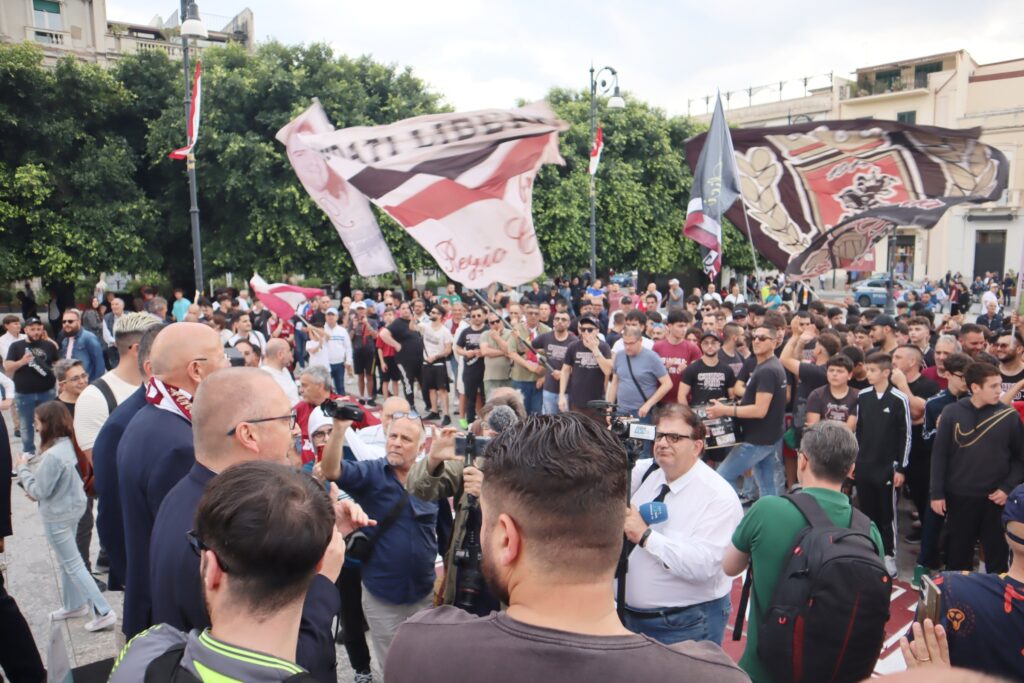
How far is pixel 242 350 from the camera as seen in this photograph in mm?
7539

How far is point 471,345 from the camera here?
1021 cm

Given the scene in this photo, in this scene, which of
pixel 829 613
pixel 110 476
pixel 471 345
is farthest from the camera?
pixel 471 345

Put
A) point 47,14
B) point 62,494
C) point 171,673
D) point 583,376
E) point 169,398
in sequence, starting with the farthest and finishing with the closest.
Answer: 1. point 47,14
2. point 583,376
3. point 62,494
4. point 169,398
5. point 171,673

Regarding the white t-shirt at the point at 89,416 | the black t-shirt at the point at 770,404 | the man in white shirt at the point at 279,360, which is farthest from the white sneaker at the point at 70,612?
the black t-shirt at the point at 770,404

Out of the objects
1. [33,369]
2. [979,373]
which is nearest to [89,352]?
[33,369]

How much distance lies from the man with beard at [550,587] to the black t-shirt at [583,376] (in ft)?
21.0

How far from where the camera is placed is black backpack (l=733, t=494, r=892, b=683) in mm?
2664

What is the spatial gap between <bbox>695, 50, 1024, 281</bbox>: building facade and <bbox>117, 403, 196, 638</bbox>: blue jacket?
44747mm

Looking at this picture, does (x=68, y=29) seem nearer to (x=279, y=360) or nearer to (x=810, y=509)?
(x=279, y=360)

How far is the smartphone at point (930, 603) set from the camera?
2484mm

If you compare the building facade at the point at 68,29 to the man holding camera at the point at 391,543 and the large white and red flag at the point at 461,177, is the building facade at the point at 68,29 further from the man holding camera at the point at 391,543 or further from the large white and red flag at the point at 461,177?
the man holding camera at the point at 391,543

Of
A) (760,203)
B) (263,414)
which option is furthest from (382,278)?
(263,414)

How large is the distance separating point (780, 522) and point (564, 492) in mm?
1892

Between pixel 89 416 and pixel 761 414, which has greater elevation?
pixel 89 416
